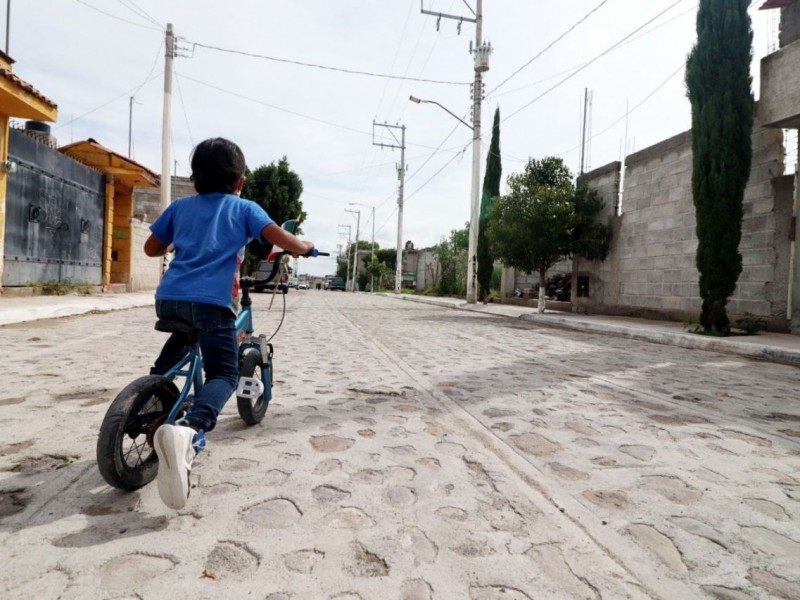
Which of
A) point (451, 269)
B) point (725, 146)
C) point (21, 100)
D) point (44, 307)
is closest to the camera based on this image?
point (44, 307)

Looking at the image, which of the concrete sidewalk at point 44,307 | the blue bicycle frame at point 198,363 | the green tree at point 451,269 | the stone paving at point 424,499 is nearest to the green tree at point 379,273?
the green tree at point 451,269

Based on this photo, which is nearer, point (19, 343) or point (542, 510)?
point (542, 510)

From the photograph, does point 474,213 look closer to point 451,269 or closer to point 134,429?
point 451,269

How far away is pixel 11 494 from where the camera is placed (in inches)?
88.5

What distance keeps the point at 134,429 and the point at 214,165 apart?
4.14 ft

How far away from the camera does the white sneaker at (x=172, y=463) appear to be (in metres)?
1.94

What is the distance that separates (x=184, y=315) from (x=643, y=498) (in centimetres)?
231

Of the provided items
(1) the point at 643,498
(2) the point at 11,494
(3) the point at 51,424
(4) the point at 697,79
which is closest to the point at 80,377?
(3) the point at 51,424

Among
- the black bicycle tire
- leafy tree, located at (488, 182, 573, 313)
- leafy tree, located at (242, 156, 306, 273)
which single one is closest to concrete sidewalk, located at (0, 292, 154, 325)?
the black bicycle tire

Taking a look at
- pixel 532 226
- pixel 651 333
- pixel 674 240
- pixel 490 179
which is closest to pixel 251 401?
pixel 651 333

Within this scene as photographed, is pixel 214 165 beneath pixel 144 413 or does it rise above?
above

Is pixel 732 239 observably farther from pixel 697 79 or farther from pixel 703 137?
pixel 697 79

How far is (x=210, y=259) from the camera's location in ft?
→ 7.64

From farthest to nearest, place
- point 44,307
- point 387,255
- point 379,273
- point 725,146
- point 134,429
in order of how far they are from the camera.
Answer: point 387,255, point 379,273, point 725,146, point 44,307, point 134,429
